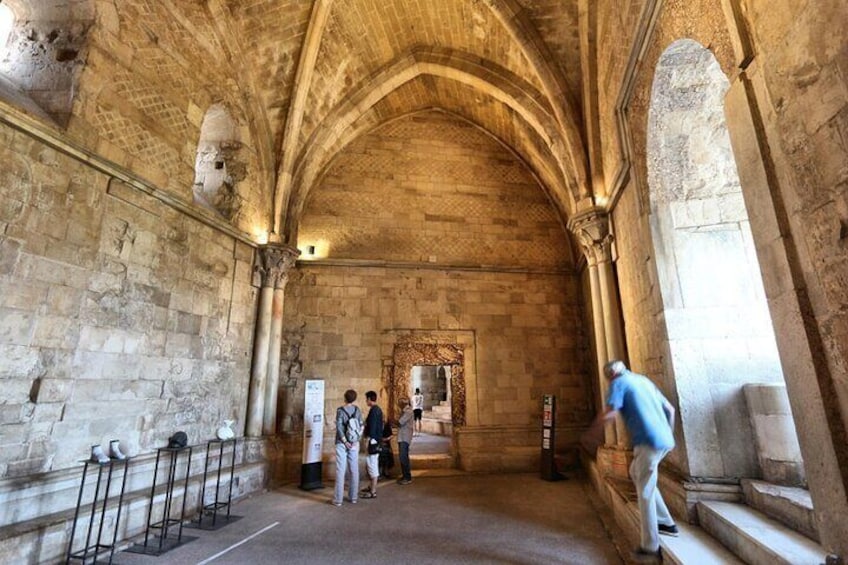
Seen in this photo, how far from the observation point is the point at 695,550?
272cm

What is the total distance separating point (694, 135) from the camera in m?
3.94

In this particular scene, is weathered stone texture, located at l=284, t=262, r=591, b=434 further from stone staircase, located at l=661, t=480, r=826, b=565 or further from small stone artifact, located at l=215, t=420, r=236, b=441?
stone staircase, located at l=661, t=480, r=826, b=565

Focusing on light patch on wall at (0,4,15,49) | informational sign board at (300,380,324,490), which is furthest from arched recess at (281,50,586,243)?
light patch on wall at (0,4,15,49)

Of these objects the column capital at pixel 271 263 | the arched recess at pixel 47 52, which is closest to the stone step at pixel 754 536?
the column capital at pixel 271 263

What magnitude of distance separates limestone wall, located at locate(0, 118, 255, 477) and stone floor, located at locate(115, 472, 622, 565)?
1.38 meters

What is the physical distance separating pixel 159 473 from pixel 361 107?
714 centimetres

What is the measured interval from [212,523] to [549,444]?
514cm

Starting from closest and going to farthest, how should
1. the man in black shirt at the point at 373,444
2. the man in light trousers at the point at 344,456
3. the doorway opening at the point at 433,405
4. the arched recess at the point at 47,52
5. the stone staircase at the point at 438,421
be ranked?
the arched recess at the point at 47,52 → the man in light trousers at the point at 344,456 → the man in black shirt at the point at 373,444 → the doorway opening at the point at 433,405 → the stone staircase at the point at 438,421

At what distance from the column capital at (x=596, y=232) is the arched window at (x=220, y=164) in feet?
19.1

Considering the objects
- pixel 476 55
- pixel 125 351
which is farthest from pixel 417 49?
pixel 125 351

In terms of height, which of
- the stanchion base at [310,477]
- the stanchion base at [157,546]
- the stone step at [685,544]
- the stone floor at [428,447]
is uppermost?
the stone step at [685,544]

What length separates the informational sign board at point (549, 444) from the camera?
6660mm

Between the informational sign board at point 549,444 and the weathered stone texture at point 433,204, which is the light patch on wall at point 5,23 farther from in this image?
the informational sign board at point 549,444

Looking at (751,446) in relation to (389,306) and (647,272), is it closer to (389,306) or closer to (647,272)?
(647,272)
